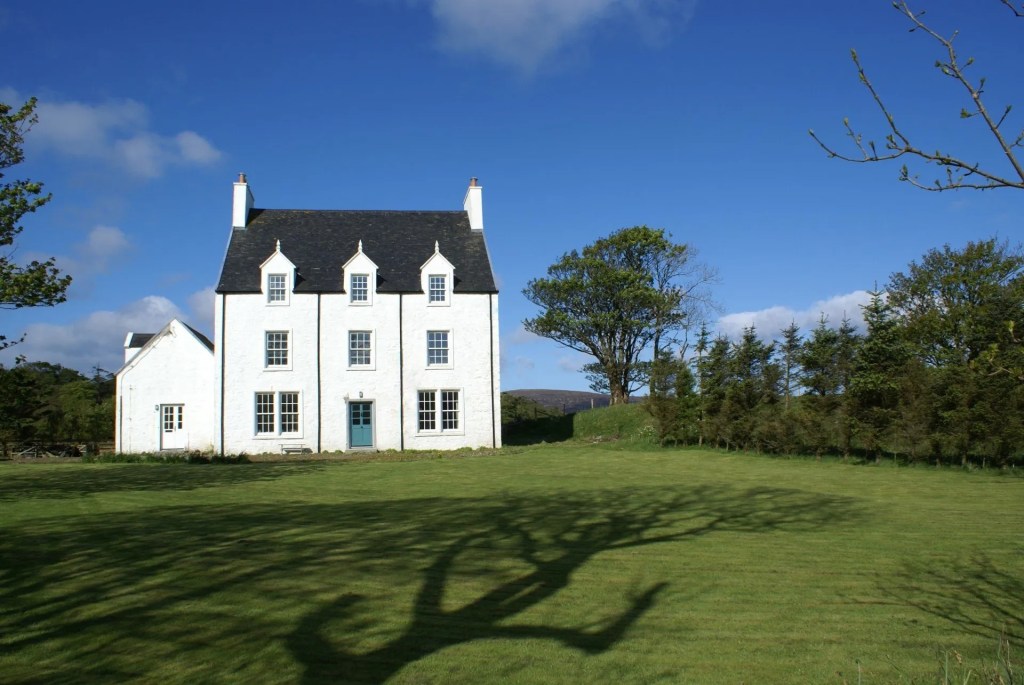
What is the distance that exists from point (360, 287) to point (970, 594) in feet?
90.8

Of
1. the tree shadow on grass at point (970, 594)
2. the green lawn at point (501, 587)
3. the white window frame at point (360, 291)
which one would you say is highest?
the white window frame at point (360, 291)

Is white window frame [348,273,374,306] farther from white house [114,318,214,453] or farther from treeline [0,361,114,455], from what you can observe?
treeline [0,361,114,455]

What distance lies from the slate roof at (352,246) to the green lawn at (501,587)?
1815 cm

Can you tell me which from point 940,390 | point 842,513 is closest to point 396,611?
point 842,513

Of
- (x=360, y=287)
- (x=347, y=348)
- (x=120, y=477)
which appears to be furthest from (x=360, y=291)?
(x=120, y=477)

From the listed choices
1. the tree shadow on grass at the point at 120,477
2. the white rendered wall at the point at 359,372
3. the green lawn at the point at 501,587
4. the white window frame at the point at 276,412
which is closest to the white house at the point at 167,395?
the white window frame at the point at 276,412

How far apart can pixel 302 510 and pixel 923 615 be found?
9720 mm

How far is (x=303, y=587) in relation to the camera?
8062 millimetres

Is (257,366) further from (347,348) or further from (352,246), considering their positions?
(352,246)

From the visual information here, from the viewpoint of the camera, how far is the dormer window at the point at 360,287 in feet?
108

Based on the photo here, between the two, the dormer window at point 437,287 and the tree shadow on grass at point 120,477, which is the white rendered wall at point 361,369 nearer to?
the dormer window at point 437,287

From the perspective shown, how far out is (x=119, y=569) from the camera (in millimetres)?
8461

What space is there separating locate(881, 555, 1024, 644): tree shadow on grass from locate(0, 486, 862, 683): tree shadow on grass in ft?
8.77

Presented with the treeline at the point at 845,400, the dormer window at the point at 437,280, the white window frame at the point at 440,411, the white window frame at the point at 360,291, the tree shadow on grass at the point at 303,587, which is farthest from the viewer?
the dormer window at the point at 437,280
